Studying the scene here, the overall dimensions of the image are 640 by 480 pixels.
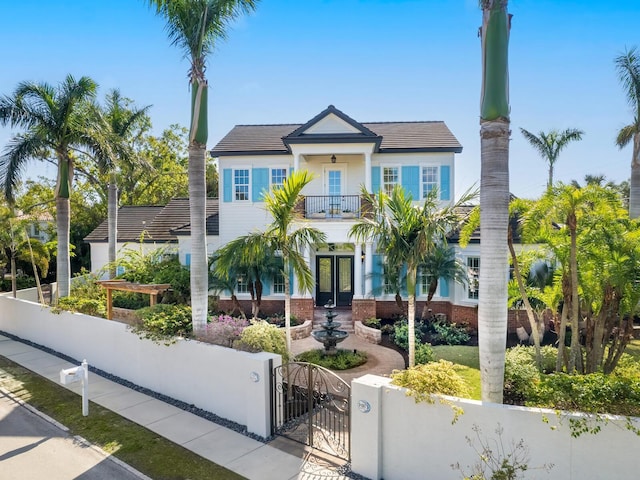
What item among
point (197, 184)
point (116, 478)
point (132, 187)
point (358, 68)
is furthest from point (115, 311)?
point (132, 187)

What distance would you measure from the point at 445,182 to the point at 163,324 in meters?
13.0

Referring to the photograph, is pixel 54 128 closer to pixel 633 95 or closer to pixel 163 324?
pixel 163 324

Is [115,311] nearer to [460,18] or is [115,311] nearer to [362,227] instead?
[362,227]

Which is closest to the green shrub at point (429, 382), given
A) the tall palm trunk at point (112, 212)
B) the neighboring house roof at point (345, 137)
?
the neighboring house roof at point (345, 137)

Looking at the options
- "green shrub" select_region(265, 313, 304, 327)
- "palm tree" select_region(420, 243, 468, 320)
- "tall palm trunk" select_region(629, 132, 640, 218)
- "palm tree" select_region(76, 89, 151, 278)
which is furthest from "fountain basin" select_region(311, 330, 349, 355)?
"tall palm trunk" select_region(629, 132, 640, 218)

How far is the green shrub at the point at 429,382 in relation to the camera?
568 cm

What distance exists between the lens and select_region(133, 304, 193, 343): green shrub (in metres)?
9.28

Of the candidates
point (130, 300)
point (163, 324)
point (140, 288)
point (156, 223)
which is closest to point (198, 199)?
point (163, 324)

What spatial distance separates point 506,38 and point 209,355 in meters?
7.78

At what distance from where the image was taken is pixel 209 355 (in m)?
8.36

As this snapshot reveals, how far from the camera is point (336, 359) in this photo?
452 inches

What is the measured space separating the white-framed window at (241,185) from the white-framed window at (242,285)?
12.5 ft

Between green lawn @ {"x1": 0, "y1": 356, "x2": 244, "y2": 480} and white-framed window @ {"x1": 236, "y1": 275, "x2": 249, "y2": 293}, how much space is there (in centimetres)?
681

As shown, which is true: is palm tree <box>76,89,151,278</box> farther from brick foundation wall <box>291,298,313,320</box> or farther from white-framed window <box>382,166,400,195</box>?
white-framed window <box>382,166,400,195</box>
